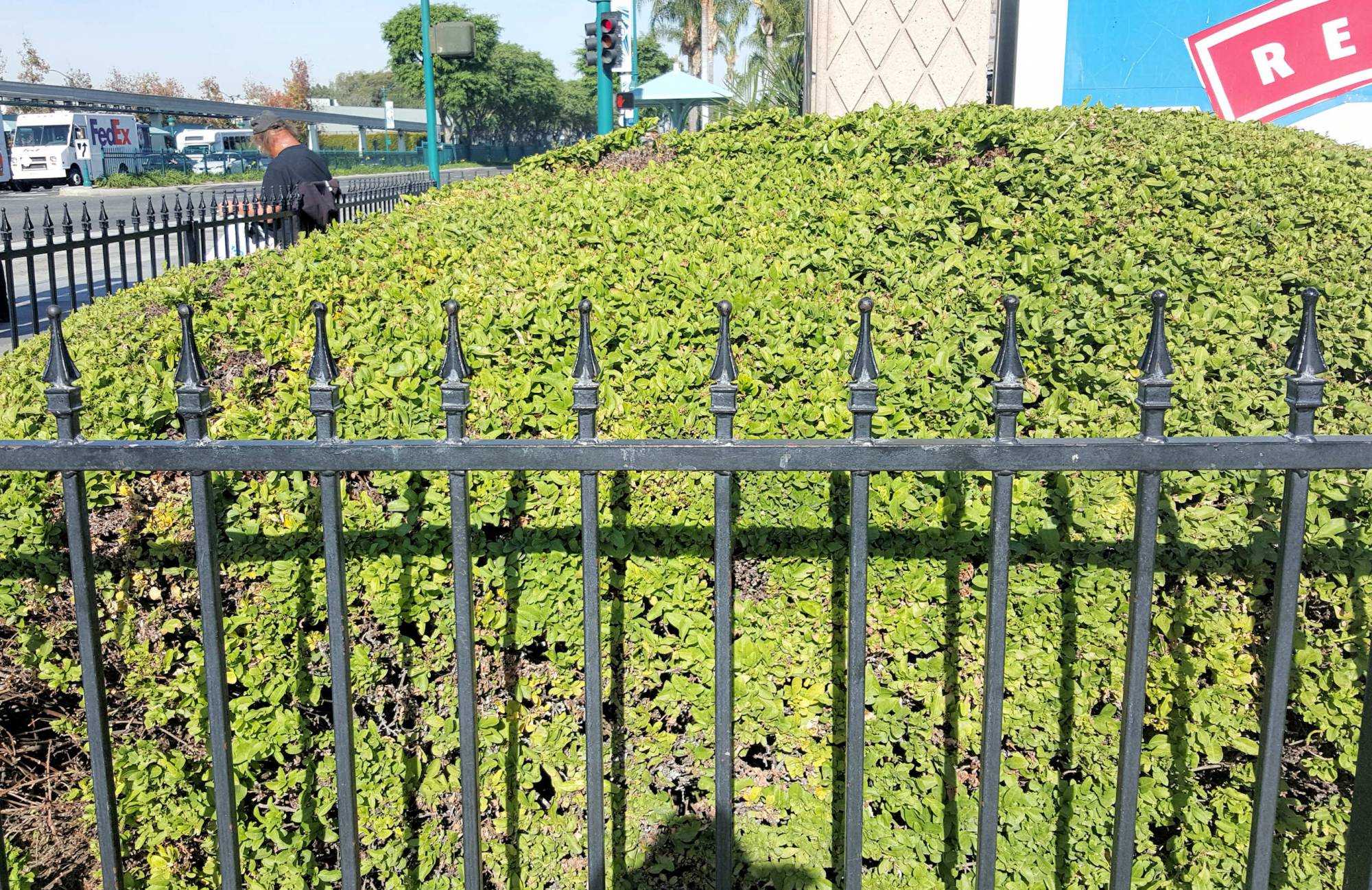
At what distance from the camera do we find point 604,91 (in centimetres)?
1608

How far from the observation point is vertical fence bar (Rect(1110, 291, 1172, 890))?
1.98m

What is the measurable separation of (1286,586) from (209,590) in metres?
2.04

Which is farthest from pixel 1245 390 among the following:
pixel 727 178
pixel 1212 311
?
pixel 727 178

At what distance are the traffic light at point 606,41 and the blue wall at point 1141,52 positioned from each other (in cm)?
904

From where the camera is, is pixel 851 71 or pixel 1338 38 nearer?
pixel 851 71

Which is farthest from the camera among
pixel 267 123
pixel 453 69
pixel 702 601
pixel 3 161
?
pixel 453 69

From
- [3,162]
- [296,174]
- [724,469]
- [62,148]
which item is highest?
[62,148]

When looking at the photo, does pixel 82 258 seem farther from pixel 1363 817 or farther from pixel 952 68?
pixel 1363 817

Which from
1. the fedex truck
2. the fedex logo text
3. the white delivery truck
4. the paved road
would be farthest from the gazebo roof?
the fedex logo text

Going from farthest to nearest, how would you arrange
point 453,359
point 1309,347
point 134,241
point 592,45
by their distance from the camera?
point 592,45 → point 134,241 → point 453,359 → point 1309,347

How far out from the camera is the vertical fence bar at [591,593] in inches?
79.7

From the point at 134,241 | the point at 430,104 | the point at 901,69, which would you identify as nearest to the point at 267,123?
the point at 134,241

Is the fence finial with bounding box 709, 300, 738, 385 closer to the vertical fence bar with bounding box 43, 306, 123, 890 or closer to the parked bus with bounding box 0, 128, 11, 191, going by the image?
the vertical fence bar with bounding box 43, 306, 123, 890

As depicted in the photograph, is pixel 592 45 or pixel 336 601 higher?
pixel 592 45
